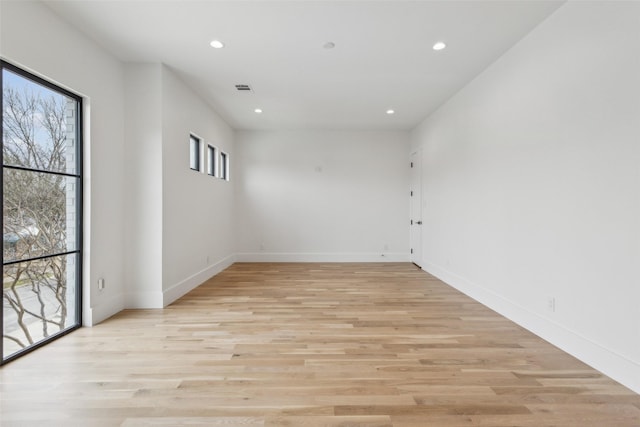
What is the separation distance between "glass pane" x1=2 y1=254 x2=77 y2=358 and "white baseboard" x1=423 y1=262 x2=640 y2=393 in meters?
4.48

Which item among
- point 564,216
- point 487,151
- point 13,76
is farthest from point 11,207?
point 487,151

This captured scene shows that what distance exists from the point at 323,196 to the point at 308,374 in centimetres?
471

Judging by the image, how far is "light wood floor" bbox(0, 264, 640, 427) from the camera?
164 cm

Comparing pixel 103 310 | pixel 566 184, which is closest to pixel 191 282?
pixel 103 310

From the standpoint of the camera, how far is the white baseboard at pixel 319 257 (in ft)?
21.1

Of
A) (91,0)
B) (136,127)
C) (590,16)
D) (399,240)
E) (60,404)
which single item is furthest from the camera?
(399,240)

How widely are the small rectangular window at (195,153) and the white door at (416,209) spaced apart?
13.9ft

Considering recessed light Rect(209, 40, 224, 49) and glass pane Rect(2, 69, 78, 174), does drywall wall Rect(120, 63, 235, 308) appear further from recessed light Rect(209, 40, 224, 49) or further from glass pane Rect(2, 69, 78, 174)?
recessed light Rect(209, 40, 224, 49)

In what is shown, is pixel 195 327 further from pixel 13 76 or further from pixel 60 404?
pixel 13 76

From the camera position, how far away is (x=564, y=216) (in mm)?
2414

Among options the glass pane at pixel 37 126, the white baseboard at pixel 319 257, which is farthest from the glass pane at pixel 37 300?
the white baseboard at pixel 319 257

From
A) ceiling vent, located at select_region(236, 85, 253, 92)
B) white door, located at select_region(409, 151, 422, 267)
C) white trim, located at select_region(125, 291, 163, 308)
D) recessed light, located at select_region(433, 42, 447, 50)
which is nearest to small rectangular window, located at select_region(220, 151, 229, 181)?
ceiling vent, located at select_region(236, 85, 253, 92)

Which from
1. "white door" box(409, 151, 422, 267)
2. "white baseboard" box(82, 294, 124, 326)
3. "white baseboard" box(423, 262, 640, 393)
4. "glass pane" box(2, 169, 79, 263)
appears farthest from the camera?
"white door" box(409, 151, 422, 267)

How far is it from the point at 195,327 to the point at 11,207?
1.79m
